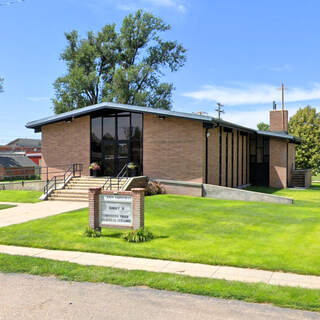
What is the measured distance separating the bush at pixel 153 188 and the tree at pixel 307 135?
1265 inches

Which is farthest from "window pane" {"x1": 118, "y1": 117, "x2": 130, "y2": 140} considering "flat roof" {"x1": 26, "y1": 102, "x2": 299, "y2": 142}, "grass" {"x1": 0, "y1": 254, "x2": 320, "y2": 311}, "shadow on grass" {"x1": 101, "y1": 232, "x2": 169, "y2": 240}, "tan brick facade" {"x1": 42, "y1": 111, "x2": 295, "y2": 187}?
"grass" {"x1": 0, "y1": 254, "x2": 320, "y2": 311}

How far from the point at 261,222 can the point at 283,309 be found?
23.9ft

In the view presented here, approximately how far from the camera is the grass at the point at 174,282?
597 cm

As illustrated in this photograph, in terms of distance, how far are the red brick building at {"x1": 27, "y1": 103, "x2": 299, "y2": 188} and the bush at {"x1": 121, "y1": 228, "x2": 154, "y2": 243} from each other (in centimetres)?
1068

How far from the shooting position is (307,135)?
4825cm

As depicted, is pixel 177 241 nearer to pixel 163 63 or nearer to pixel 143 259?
pixel 143 259

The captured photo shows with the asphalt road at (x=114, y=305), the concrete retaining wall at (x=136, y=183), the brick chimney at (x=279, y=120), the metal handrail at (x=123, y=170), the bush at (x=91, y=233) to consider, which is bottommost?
the asphalt road at (x=114, y=305)

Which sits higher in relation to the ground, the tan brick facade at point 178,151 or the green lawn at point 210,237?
the tan brick facade at point 178,151

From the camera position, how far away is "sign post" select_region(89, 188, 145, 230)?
1037 cm

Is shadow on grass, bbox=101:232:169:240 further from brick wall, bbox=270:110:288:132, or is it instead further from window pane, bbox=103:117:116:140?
brick wall, bbox=270:110:288:132

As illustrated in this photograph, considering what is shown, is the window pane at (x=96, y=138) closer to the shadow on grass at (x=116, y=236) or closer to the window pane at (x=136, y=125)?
the window pane at (x=136, y=125)

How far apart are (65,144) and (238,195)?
12.2m

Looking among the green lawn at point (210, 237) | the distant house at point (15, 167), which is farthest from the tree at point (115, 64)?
the green lawn at point (210, 237)

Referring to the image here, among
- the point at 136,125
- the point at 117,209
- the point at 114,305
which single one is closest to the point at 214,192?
the point at 136,125
